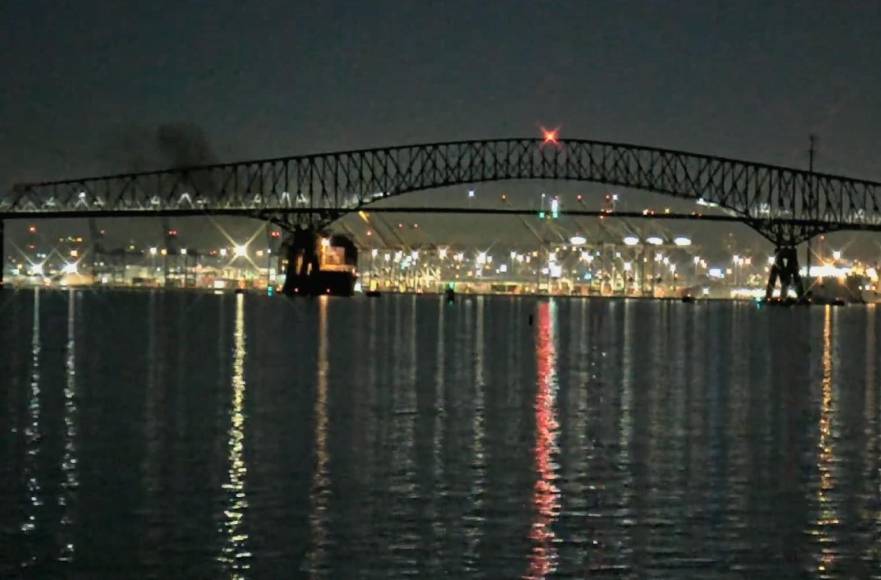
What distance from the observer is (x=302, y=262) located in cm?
14538

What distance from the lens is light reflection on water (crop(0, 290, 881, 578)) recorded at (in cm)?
1616

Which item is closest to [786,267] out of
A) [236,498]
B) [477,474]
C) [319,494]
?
[477,474]

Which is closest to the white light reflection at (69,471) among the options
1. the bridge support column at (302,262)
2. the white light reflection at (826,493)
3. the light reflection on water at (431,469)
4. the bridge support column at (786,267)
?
the light reflection on water at (431,469)

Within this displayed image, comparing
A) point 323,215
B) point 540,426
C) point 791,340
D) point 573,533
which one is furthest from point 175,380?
point 323,215

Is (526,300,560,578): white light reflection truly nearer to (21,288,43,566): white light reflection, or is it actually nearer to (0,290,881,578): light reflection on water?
(0,290,881,578): light reflection on water

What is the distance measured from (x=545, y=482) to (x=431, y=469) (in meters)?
1.69

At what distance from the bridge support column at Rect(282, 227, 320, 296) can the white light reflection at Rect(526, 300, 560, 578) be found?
103 metres

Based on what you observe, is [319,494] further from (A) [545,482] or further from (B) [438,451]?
(B) [438,451]

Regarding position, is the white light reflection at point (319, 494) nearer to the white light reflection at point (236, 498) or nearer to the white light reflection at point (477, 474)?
the white light reflection at point (236, 498)

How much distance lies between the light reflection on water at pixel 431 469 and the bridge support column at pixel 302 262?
98.9 m

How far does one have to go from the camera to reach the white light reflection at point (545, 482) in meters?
16.0

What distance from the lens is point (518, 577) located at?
50.0ft

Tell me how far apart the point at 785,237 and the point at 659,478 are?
12443 centimetres

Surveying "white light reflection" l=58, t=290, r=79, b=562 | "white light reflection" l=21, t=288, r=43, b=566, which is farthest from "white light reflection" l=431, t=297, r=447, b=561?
"white light reflection" l=21, t=288, r=43, b=566
